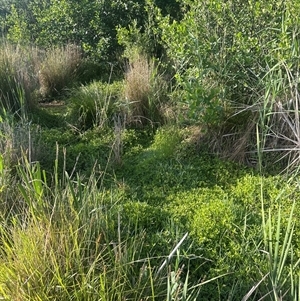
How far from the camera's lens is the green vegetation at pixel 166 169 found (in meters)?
2.03

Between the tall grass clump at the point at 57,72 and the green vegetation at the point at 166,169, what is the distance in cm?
2

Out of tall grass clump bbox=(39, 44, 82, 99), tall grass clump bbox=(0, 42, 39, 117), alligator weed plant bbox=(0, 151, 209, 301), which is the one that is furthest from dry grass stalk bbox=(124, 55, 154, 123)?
alligator weed plant bbox=(0, 151, 209, 301)

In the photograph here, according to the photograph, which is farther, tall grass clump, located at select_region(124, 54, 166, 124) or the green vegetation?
tall grass clump, located at select_region(124, 54, 166, 124)

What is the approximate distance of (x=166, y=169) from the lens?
11.5ft

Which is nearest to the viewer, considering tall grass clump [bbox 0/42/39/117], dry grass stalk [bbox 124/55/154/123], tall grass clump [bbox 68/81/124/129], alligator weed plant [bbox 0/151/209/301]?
alligator weed plant [bbox 0/151/209/301]

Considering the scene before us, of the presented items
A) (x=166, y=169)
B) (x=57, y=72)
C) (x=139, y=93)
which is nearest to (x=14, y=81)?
(x=57, y=72)

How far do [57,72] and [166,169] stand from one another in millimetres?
3009

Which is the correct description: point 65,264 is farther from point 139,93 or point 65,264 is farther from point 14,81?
point 14,81

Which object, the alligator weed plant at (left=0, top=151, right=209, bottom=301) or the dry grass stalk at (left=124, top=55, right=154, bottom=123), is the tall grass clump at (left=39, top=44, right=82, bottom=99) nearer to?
the dry grass stalk at (left=124, top=55, right=154, bottom=123)

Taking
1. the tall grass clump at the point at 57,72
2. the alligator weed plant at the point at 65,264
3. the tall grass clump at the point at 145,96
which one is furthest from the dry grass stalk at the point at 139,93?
the alligator weed plant at the point at 65,264

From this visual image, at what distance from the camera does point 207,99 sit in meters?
3.50

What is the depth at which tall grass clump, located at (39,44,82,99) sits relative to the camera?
5816mm

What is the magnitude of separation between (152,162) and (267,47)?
4.52 ft

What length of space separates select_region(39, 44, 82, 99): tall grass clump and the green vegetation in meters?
0.02
